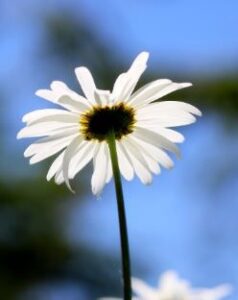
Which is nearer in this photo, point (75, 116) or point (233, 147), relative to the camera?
point (75, 116)

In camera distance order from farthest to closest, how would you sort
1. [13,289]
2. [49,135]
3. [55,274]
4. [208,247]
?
[55,274] → [13,289] → [208,247] → [49,135]

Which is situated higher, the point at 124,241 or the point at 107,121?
the point at 107,121

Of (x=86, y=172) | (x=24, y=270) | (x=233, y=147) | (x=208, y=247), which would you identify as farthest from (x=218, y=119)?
(x=208, y=247)

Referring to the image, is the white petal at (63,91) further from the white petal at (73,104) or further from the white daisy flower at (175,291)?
the white daisy flower at (175,291)

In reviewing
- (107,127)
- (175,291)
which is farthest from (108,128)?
(175,291)

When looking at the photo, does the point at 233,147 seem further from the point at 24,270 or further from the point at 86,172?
the point at 24,270

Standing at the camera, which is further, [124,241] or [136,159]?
[136,159]

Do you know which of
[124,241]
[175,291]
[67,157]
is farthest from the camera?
[175,291]

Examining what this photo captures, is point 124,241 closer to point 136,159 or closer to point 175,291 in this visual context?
point 136,159
